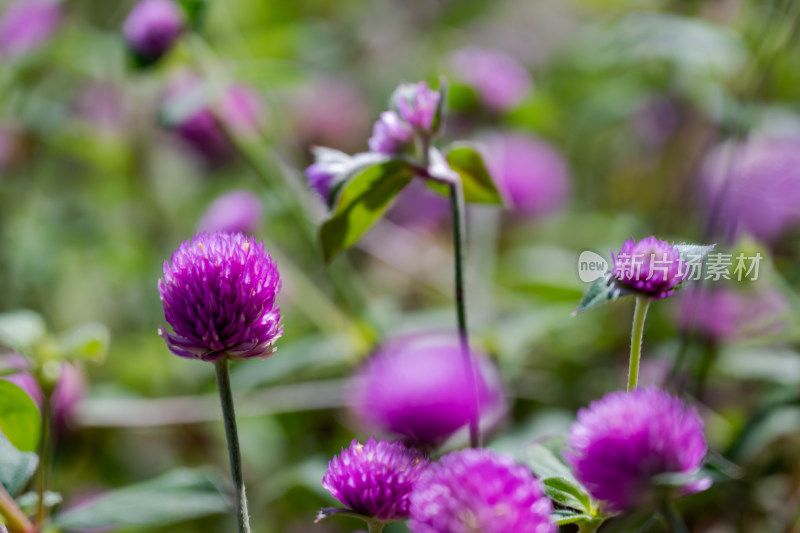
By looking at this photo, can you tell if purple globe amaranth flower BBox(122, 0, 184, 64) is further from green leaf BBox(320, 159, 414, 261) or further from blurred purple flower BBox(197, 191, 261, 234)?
green leaf BBox(320, 159, 414, 261)

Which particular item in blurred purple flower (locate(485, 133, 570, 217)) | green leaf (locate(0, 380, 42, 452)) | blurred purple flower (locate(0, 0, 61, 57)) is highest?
blurred purple flower (locate(0, 0, 61, 57))

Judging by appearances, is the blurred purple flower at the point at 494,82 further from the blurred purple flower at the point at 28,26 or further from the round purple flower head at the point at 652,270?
the round purple flower head at the point at 652,270

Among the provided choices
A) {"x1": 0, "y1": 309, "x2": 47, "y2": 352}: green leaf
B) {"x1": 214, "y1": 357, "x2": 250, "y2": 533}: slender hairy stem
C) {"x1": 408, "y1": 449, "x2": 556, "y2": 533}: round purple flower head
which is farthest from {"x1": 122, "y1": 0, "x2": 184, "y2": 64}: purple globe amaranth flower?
{"x1": 408, "y1": 449, "x2": 556, "y2": 533}: round purple flower head

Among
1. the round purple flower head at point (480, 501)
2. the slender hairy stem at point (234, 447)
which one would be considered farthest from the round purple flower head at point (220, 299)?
the round purple flower head at point (480, 501)

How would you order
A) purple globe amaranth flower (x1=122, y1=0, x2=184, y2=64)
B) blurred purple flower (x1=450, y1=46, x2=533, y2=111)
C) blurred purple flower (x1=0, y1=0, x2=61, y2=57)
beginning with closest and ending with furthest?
1. purple globe amaranth flower (x1=122, y1=0, x2=184, y2=64)
2. blurred purple flower (x1=450, y1=46, x2=533, y2=111)
3. blurred purple flower (x1=0, y1=0, x2=61, y2=57)

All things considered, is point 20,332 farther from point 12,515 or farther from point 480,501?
point 480,501

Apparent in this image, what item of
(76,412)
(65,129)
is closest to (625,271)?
(76,412)

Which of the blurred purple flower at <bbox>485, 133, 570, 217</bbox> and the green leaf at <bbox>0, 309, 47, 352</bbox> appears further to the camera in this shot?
the blurred purple flower at <bbox>485, 133, 570, 217</bbox>
